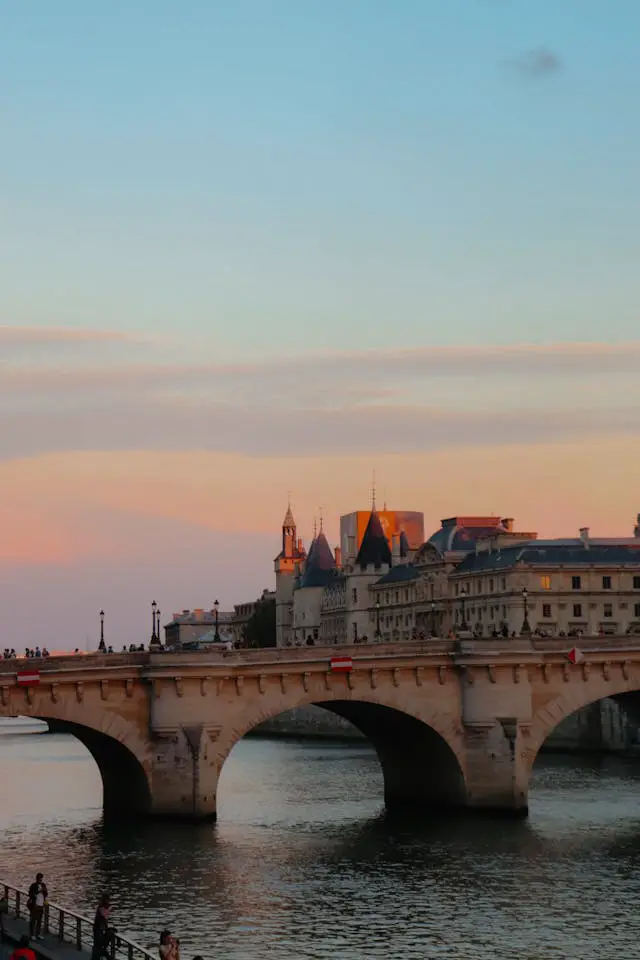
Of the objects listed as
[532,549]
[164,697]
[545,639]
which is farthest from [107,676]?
[532,549]

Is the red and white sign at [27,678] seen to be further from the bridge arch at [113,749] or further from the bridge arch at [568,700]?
the bridge arch at [568,700]

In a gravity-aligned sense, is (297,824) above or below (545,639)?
below

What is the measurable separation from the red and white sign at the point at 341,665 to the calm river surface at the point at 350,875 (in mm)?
7678

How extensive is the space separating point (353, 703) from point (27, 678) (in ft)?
67.6

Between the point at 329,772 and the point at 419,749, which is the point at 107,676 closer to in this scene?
the point at 419,749

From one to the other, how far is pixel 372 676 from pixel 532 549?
99549 millimetres

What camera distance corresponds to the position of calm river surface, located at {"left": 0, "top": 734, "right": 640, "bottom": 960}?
62.0 m

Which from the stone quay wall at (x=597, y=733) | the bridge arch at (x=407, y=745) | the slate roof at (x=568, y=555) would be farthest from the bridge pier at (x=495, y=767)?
the slate roof at (x=568, y=555)

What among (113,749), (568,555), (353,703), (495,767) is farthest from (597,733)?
(113,749)

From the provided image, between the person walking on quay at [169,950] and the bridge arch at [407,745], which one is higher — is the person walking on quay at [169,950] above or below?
below

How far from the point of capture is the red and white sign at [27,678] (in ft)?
269

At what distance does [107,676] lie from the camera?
86.0m

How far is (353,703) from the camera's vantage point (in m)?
96.4

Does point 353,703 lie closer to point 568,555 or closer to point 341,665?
point 341,665
